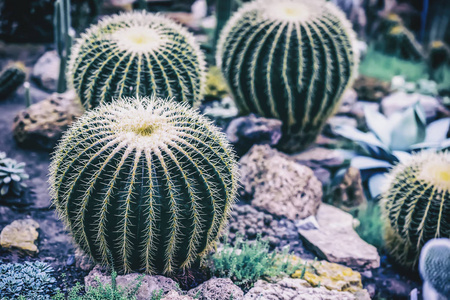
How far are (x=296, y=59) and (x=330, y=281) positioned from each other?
2.20m

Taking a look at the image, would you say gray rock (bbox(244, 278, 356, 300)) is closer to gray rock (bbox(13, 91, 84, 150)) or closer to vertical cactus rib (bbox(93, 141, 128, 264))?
vertical cactus rib (bbox(93, 141, 128, 264))

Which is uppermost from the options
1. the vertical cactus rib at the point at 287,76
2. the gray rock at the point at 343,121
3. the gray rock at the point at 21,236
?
the vertical cactus rib at the point at 287,76

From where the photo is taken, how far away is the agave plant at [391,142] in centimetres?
422

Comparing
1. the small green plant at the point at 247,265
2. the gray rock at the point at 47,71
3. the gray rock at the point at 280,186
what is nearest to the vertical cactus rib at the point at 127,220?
the small green plant at the point at 247,265

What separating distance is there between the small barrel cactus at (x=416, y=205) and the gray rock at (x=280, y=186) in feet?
2.12

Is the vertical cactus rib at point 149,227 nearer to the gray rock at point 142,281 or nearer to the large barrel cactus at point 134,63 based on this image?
the gray rock at point 142,281

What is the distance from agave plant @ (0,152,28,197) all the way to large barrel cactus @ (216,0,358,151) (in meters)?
2.28

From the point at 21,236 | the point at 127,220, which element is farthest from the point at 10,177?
the point at 127,220

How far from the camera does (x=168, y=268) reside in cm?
284

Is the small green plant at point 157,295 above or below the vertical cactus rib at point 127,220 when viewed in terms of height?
below

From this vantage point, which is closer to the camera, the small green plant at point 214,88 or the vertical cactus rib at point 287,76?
the vertical cactus rib at point 287,76

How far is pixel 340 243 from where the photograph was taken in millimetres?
3457

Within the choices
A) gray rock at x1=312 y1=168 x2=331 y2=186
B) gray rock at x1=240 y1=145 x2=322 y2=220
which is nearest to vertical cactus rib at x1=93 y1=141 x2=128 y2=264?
gray rock at x1=240 y1=145 x2=322 y2=220

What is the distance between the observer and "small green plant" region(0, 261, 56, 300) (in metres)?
2.56
